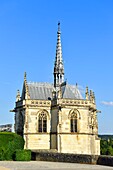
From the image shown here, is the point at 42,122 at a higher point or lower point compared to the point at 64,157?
higher

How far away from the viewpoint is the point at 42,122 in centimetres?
4603

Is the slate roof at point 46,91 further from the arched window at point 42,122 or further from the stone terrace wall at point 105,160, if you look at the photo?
the stone terrace wall at point 105,160

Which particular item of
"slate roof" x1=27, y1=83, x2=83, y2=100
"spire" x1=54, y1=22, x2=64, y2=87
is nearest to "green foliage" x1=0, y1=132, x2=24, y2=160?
"slate roof" x1=27, y1=83, x2=83, y2=100

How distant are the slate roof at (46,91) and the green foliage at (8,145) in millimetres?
7288

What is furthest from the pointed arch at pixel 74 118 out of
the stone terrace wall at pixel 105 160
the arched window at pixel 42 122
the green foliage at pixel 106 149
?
the green foliage at pixel 106 149

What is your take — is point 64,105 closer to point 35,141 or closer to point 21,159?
point 35,141


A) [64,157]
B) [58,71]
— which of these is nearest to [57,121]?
[58,71]

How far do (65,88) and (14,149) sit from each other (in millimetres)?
11669

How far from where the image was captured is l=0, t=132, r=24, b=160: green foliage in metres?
39.0

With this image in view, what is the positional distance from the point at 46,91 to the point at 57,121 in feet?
17.1

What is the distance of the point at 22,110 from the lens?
154 ft

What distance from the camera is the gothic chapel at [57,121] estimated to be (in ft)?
147

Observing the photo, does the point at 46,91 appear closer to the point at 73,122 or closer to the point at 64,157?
the point at 73,122

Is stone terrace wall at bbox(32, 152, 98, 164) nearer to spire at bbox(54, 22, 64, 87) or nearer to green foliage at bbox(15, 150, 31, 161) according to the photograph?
green foliage at bbox(15, 150, 31, 161)
